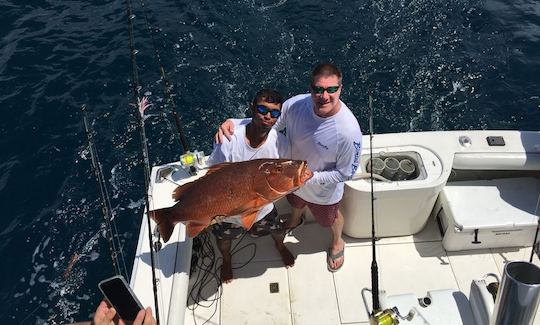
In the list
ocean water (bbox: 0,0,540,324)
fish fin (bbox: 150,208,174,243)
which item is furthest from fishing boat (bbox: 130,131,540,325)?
ocean water (bbox: 0,0,540,324)

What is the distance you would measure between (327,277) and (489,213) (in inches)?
64.7

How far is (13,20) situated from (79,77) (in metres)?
3.01

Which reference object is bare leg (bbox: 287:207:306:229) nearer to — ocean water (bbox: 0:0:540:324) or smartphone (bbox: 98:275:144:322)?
smartphone (bbox: 98:275:144:322)

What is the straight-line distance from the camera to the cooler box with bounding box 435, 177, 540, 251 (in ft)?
14.4

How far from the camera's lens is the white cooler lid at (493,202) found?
14.3 ft

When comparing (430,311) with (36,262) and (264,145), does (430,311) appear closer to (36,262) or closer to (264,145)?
(264,145)

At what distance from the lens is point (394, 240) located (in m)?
4.84

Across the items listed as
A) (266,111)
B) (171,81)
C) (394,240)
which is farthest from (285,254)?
(171,81)

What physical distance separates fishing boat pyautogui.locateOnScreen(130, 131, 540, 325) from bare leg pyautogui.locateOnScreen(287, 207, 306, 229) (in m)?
0.20

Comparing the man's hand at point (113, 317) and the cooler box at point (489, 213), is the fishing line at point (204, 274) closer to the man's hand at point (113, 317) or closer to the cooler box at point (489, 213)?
the man's hand at point (113, 317)

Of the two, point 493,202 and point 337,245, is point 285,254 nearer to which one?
point 337,245

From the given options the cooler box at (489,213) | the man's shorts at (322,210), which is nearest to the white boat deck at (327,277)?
the cooler box at (489,213)

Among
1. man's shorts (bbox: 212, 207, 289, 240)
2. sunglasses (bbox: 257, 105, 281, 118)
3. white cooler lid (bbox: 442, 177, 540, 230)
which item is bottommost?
white cooler lid (bbox: 442, 177, 540, 230)

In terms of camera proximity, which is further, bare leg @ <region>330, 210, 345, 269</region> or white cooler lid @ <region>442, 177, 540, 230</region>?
bare leg @ <region>330, 210, 345, 269</region>
